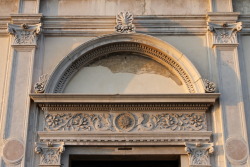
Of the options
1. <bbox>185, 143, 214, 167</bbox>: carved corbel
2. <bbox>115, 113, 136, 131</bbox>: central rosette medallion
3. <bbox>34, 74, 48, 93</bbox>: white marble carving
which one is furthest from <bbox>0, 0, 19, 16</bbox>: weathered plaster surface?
<bbox>185, 143, 214, 167</bbox>: carved corbel

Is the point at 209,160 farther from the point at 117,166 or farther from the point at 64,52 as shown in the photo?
the point at 64,52

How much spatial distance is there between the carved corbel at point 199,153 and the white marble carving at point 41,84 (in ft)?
13.4

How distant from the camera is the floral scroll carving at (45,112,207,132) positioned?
1227cm

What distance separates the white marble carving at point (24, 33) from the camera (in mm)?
13136

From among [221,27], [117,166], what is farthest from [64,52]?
[221,27]

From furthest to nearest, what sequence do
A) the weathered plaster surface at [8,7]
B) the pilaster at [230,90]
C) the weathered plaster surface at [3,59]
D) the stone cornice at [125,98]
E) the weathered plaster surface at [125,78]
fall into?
the weathered plaster surface at [8,7] → the weathered plaster surface at [125,78] → the weathered plaster surface at [3,59] → the stone cornice at [125,98] → the pilaster at [230,90]

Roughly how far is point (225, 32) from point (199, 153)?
3598 mm

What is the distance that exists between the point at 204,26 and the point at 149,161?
4.17 metres

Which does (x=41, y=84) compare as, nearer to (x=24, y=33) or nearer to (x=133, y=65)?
(x=24, y=33)

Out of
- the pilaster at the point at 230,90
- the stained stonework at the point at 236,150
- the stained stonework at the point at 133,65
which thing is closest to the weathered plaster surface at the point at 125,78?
the stained stonework at the point at 133,65

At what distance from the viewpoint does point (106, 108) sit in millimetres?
12445

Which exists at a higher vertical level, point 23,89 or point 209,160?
point 23,89

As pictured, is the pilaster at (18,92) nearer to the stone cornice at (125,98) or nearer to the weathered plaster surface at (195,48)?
the stone cornice at (125,98)

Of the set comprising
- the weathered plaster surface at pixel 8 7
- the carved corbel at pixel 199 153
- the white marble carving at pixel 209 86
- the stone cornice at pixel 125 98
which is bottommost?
the carved corbel at pixel 199 153
